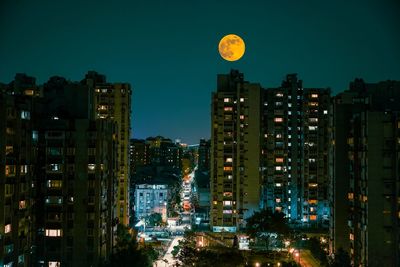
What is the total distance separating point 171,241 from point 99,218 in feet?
106

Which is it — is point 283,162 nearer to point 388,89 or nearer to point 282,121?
point 282,121

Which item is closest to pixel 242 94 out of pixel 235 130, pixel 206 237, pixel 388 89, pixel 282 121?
pixel 235 130

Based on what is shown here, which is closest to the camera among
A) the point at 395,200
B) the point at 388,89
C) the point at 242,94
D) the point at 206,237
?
the point at 395,200

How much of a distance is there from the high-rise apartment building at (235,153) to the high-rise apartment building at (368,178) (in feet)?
77.7

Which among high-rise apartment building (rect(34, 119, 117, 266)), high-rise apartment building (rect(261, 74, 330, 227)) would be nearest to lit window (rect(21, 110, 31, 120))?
high-rise apartment building (rect(34, 119, 117, 266))

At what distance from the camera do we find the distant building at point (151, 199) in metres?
92.6

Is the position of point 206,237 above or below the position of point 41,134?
below

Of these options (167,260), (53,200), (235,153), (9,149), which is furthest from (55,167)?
(235,153)

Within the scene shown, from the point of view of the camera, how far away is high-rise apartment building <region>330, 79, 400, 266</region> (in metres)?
38.3

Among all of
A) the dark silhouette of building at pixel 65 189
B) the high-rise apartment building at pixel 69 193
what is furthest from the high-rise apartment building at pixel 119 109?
the high-rise apartment building at pixel 69 193

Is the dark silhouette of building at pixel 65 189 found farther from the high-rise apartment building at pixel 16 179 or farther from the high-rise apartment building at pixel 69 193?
the high-rise apartment building at pixel 16 179

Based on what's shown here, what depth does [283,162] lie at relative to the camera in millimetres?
75688

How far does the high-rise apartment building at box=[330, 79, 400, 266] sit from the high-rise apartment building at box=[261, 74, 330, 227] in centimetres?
2910

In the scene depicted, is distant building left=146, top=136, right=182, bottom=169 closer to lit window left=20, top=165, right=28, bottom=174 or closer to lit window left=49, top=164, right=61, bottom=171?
lit window left=49, top=164, right=61, bottom=171
